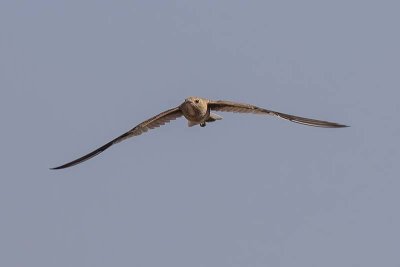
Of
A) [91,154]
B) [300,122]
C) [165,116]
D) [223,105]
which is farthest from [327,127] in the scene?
[91,154]

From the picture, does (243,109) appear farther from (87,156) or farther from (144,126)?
(87,156)

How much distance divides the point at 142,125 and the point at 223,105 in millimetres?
5040

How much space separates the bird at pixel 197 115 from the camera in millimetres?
52344

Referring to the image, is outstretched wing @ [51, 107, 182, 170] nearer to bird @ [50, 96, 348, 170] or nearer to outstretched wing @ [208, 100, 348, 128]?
bird @ [50, 96, 348, 170]

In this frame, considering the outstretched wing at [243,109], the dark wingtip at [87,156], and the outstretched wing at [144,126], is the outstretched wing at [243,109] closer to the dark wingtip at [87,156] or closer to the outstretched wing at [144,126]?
the outstretched wing at [144,126]

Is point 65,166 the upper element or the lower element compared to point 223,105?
lower

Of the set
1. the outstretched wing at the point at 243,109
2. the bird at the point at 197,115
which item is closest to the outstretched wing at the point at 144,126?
the bird at the point at 197,115

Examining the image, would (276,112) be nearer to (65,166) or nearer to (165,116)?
(165,116)

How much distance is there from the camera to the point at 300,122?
53094 mm

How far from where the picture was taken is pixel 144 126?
5472cm

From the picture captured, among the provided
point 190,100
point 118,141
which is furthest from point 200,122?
point 118,141

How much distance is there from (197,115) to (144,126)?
13.2 ft

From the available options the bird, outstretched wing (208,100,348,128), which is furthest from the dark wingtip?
outstretched wing (208,100,348,128)

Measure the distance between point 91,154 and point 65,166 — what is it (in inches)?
84.8
